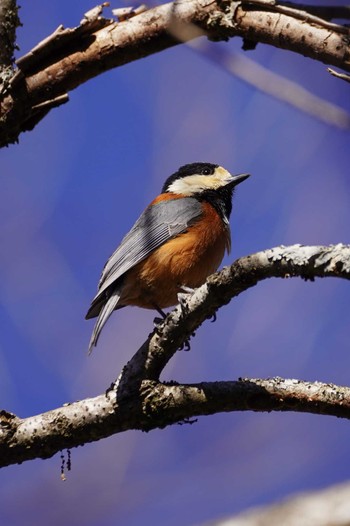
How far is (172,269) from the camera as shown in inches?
183

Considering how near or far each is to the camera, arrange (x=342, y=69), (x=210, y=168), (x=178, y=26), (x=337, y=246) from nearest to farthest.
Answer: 1. (x=337, y=246)
2. (x=342, y=69)
3. (x=178, y=26)
4. (x=210, y=168)

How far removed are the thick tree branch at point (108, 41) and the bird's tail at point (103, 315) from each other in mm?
1098

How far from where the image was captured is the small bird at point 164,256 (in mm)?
4677

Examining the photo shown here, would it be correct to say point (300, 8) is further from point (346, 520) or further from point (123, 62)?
point (346, 520)

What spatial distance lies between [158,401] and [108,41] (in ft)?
6.60

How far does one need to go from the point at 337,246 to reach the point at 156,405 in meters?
1.14

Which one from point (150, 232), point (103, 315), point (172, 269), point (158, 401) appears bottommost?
point (158, 401)

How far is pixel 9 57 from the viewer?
4223 mm

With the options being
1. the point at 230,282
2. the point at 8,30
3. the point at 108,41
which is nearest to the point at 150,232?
the point at 108,41

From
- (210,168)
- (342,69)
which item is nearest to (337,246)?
(342,69)

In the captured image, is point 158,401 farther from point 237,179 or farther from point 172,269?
point 237,179

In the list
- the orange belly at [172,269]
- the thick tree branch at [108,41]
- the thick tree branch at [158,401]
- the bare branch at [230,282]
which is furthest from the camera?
the orange belly at [172,269]

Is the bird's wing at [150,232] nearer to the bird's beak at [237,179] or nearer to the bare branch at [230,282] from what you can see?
the bird's beak at [237,179]

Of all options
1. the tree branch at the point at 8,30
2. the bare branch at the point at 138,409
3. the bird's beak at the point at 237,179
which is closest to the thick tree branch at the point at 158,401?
the bare branch at the point at 138,409
